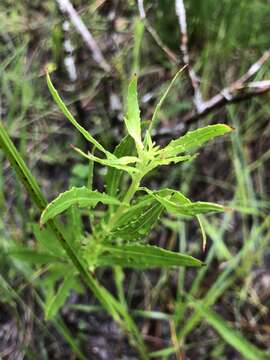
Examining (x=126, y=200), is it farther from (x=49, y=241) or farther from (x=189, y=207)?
(x=49, y=241)

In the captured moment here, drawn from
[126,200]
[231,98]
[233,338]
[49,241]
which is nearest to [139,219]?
[126,200]

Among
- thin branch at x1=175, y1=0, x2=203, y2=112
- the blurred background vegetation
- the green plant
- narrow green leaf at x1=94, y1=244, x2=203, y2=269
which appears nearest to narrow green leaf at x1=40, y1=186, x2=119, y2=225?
the green plant

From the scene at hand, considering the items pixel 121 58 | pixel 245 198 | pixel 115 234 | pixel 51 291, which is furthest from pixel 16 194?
pixel 245 198

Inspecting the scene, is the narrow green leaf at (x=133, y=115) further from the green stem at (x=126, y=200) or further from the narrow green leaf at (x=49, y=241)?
the narrow green leaf at (x=49, y=241)

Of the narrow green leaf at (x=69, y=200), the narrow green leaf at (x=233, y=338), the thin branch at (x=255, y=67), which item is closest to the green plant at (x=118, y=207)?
the narrow green leaf at (x=69, y=200)

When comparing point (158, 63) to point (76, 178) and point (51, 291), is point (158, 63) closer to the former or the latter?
point (76, 178)

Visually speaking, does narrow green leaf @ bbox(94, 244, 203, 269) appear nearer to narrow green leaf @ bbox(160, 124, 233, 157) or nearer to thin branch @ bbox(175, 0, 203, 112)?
narrow green leaf @ bbox(160, 124, 233, 157)
